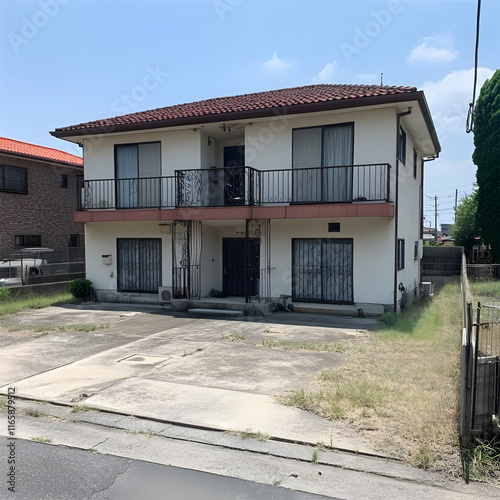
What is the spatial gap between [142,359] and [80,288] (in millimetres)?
8398

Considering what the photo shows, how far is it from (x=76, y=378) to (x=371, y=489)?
4.76 meters

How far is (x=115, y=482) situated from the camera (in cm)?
393

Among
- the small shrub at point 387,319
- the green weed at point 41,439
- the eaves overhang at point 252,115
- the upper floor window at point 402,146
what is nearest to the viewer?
the green weed at point 41,439

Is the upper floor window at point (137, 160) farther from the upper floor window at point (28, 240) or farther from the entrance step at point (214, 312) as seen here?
the upper floor window at point (28, 240)

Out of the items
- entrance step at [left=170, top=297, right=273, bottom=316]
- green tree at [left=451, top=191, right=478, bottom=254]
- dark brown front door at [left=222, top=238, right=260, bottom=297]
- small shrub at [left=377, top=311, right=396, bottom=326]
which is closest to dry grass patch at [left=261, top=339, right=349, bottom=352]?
small shrub at [left=377, top=311, right=396, bottom=326]

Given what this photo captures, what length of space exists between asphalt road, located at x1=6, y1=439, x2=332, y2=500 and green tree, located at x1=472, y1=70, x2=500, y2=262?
1883 centimetres

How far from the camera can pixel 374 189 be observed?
39.7 ft

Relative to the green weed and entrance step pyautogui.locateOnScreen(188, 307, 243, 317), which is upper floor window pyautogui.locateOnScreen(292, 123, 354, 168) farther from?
the green weed

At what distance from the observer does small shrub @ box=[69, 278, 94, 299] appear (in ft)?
50.4

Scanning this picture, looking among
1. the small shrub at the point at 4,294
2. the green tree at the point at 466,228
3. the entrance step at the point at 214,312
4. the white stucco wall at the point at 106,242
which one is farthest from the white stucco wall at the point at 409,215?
the small shrub at the point at 4,294

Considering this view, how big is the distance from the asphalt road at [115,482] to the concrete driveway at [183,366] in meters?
0.96

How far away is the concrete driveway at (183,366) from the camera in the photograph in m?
5.33

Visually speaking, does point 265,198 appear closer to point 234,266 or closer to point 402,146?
point 234,266

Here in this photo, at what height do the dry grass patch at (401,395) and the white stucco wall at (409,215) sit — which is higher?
the white stucco wall at (409,215)
